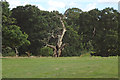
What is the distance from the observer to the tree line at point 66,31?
39.3 metres

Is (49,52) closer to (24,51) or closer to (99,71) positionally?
(24,51)

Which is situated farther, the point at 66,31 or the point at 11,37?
the point at 66,31

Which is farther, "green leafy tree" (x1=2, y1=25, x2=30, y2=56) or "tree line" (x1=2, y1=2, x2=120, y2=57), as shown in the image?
"tree line" (x1=2, y1=2, x2=120, y2=57)

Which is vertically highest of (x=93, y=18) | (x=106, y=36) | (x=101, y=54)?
(x=93, y=18)

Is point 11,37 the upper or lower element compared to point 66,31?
lower

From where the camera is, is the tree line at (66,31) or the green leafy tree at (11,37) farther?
the tree line at (66,31)

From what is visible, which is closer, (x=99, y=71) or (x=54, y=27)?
(x=99, y=71)

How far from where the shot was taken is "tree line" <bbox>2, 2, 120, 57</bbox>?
129 feet

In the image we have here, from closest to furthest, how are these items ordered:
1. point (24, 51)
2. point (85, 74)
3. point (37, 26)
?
point (85, 74), point (37, 26), point (24, 51)

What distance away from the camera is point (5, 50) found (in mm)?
38969

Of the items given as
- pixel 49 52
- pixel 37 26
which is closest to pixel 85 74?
pixel 37 26

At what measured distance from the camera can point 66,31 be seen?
43.4 m

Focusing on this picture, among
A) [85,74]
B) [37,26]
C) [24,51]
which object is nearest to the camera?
[85,74]

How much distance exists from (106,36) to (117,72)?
27.3 meters
